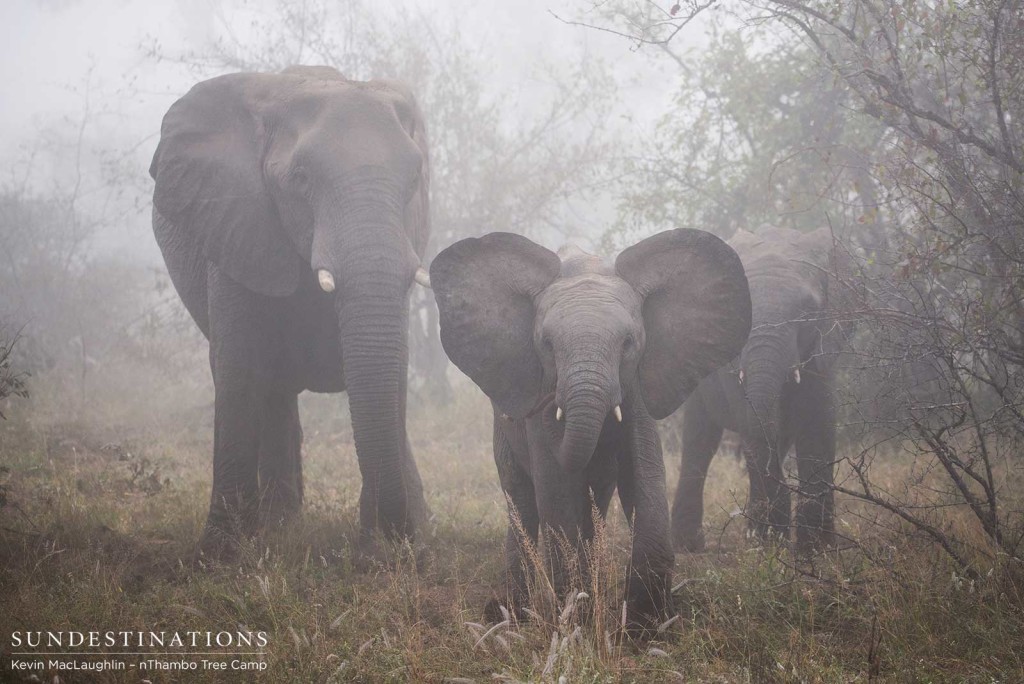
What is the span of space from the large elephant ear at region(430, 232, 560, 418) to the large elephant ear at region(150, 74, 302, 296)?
7.30 ft

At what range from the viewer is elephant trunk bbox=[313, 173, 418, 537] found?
6.52 m

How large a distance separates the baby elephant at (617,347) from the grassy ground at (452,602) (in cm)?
32

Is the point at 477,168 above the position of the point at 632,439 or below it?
above

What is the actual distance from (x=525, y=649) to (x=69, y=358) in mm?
15674

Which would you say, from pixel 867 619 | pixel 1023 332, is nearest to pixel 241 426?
pixel 867 619

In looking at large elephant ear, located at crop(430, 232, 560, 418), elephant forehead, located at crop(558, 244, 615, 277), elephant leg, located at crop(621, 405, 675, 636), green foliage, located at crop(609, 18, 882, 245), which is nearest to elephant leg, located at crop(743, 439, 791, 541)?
elephant leg, located at crop(621, 405, 675, 636)

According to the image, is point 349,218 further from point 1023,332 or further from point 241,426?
point 1023,332

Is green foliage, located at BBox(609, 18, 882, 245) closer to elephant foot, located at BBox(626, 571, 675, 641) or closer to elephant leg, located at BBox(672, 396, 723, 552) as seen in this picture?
elephant leg, located at BBox(672, 396, 723, 552)

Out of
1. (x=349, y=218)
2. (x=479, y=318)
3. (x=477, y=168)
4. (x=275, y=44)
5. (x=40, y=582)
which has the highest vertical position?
(x=275, y=44)

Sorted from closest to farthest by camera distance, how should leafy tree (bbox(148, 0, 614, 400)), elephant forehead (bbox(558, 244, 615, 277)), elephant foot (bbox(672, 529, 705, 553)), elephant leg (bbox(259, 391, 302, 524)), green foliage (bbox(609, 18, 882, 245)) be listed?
elephant forehead (bbox(558, 244, 615, 277)), elephant foot (bbox(672, 529, 705, 553)), elephant leg (bbox(259, 391, 302, 524)), green foliage (bbox(609, 18, 882, 245)), leafy tree (bbox(148, 0, 614, 400))

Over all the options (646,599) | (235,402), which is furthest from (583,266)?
(235,402)

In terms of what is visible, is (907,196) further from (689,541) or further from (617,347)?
(689,541)

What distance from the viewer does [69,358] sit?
17312 millimetres

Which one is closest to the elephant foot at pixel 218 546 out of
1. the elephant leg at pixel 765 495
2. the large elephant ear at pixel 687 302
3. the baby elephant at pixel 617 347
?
the baby elephant at pixel 617 347
